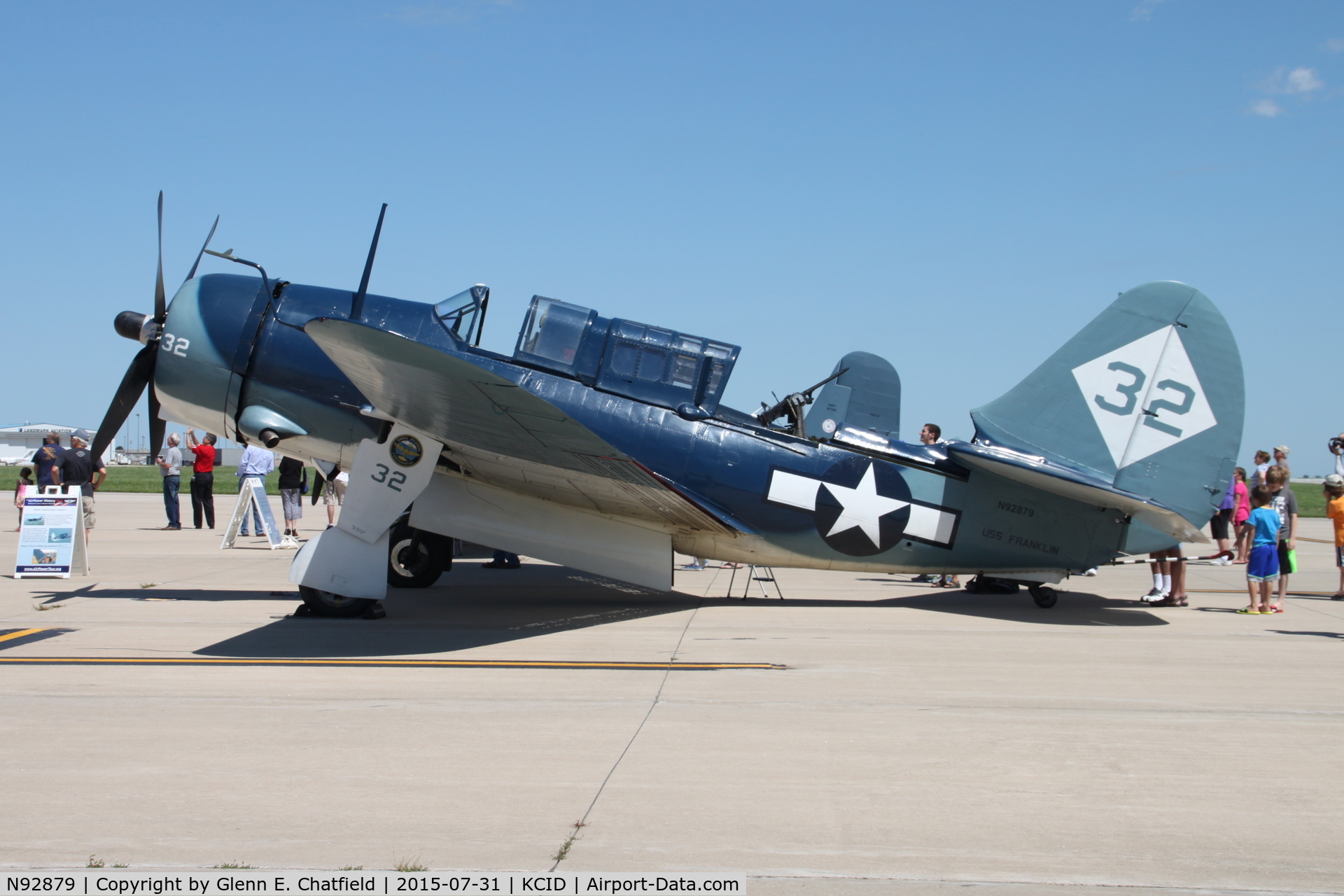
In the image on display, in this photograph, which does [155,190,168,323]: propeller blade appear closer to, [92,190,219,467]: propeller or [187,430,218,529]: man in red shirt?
Result: [92,190,219,467]: propeller

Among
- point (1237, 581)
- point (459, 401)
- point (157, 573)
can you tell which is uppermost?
point (459, 401)

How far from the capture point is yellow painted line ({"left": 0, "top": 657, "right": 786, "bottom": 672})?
21.9 feet

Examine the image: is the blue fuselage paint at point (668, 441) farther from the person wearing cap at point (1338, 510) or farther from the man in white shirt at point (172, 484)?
Answer: the man in white shirt at point (172, 484)

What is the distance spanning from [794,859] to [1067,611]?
290 inches

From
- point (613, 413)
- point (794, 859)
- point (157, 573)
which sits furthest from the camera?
point (157, 573)

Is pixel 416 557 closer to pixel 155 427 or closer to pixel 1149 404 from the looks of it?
pixel 155 427

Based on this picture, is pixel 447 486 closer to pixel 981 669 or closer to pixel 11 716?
pixel 11 716

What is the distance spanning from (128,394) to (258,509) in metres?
6.95

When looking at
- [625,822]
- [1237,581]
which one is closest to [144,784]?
[625,822]

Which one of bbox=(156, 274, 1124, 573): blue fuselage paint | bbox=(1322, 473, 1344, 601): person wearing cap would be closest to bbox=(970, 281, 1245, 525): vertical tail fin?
bbox=(156, 274, 1124, 573): blue fuselage paint

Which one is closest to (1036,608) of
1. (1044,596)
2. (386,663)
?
(1044,596)

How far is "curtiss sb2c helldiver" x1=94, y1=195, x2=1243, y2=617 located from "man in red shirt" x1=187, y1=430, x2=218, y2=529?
10.6 meters

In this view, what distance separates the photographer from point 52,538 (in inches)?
447

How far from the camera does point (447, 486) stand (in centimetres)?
937
